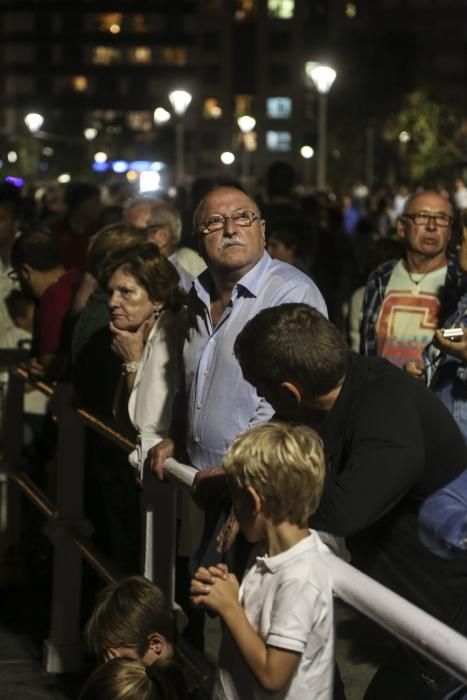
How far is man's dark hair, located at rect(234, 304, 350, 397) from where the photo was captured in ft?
12.6

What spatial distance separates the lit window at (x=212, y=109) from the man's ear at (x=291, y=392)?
158 meters

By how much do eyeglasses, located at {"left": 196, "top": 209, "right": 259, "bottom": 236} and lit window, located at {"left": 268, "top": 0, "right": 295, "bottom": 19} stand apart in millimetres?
155918

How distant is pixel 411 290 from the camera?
746 cm

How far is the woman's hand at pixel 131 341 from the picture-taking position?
6.43 m

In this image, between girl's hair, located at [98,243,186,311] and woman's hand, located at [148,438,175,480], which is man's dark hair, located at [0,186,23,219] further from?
woman's hand, located at [148,438,175,480]

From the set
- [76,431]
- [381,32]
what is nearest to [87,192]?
[76,431]

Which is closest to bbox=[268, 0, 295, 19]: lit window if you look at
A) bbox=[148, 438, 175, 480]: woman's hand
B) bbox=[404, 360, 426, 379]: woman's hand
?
bbox=[404, 360, 426, 379]: woman's hand

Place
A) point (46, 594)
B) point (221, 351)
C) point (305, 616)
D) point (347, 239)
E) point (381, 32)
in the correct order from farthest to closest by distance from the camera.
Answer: point (381, 32), point (347, 239), point (46, 594), point (221, 351), point (305, 616)

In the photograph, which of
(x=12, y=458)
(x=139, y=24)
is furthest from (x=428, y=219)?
(x=139, y=24)

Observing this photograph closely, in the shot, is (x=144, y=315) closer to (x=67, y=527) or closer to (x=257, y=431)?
(x=67, y=527)

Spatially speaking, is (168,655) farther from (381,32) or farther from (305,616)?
(381,32)

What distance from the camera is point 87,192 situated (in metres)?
12.6

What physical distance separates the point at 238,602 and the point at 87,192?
9.30 meters

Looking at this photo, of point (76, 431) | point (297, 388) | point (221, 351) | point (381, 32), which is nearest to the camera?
point (297, 388)
